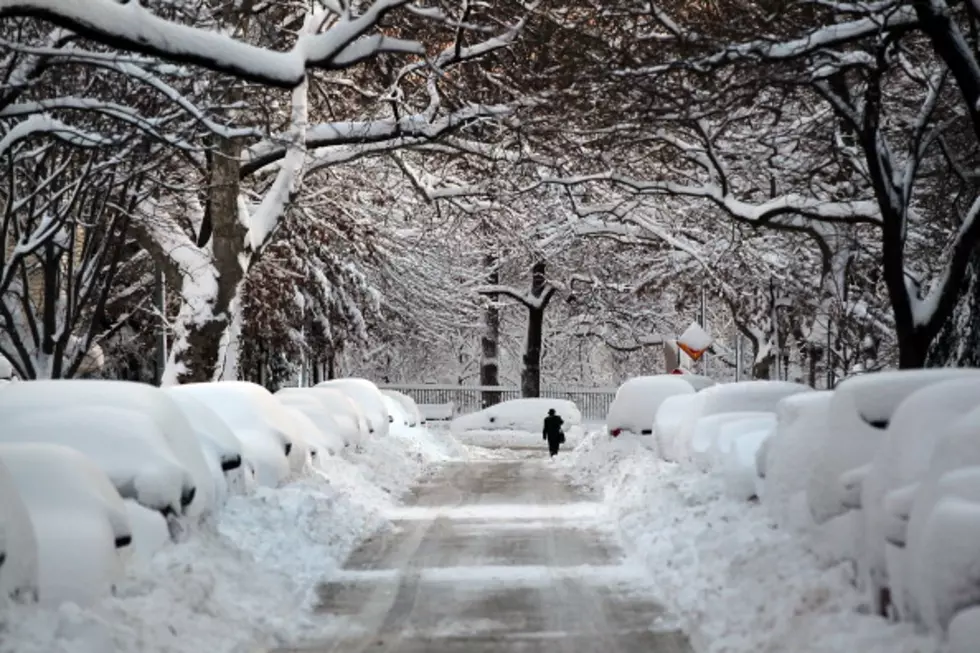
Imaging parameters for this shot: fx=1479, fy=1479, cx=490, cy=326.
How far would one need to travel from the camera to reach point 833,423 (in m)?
9.88

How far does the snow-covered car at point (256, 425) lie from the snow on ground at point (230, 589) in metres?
0.35

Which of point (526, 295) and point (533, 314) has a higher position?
point (526, 295)

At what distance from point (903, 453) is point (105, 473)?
5.34 m

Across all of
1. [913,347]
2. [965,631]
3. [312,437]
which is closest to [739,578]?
[965,631]

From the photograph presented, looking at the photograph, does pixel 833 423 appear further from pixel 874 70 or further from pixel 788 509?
pixel 874 70

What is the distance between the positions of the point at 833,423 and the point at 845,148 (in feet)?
33.4

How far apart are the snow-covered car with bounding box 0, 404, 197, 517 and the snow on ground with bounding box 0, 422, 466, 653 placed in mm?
430

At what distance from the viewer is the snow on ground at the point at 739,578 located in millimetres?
8219

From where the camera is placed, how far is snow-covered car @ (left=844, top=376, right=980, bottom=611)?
7.84 metres

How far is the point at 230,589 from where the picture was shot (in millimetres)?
10727

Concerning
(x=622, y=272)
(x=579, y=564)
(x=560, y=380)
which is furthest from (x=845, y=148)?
(x=560, y=380)

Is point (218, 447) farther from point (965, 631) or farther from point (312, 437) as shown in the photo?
point (965, 631)

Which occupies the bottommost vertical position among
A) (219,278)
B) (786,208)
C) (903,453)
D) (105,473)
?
(105,473)

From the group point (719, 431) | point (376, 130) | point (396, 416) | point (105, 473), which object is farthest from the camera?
point (396, 416)
